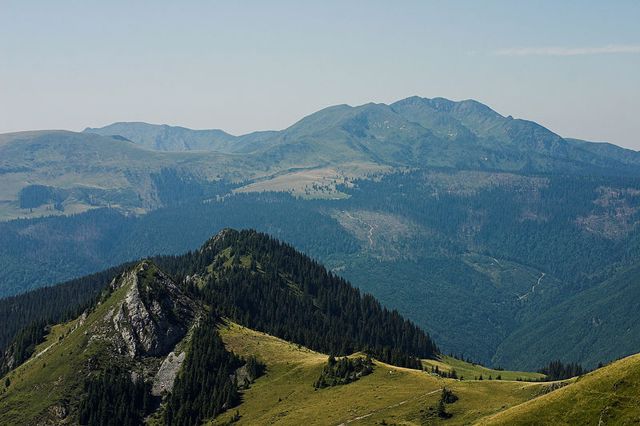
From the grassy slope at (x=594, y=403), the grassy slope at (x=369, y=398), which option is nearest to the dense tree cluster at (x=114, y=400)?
the grassy slope at (x=369, y=398)

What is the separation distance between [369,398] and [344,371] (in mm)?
22277

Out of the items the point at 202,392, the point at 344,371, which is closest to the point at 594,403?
the point at 344,371

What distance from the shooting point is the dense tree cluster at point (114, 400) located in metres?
187

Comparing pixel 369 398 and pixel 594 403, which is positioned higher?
pixel 594 403

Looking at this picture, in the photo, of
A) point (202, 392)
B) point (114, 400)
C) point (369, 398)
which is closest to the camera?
point (369, 398)

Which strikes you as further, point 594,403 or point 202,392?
point 202,392

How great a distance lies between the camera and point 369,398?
495ft

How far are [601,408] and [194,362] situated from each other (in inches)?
5141

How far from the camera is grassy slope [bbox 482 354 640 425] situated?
3627 inches

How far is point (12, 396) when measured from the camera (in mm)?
196500

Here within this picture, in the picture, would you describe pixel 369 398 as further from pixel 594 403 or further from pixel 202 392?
pixel 594 403

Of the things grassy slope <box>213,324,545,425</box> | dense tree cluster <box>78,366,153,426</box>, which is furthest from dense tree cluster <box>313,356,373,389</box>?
dense tree cluster <box>78,366,153,426</box>

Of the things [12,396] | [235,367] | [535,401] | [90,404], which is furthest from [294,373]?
[535,401]

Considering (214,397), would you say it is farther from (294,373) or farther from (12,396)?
(12,396)
